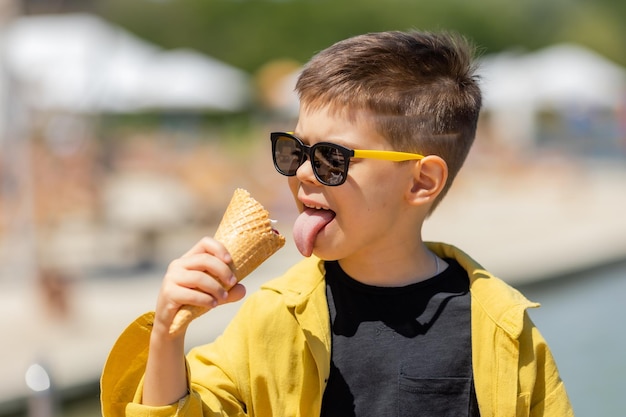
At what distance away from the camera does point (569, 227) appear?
1577cm

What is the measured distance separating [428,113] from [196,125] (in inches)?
1847

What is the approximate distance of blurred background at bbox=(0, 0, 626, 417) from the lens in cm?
817

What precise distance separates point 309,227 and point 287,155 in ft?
0.58

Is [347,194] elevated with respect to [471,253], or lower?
elevated

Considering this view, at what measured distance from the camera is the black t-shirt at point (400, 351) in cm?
190

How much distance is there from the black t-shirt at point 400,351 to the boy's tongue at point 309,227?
0.20 metres

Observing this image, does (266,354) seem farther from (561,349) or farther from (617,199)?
(617,199)

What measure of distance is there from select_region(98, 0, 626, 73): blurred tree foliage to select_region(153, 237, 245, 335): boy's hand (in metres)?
55.6

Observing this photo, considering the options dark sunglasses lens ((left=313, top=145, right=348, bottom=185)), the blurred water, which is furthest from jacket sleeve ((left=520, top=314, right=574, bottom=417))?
the blurred water

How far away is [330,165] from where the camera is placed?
1.86m

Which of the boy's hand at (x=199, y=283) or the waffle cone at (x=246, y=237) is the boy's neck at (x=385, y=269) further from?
the boy's hand at (x=199, y=283)

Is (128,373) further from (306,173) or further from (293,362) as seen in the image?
(306,173)

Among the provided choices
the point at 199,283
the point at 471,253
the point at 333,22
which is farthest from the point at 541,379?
the point at 333,22

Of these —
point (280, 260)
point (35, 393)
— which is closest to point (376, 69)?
point (35, 393)
